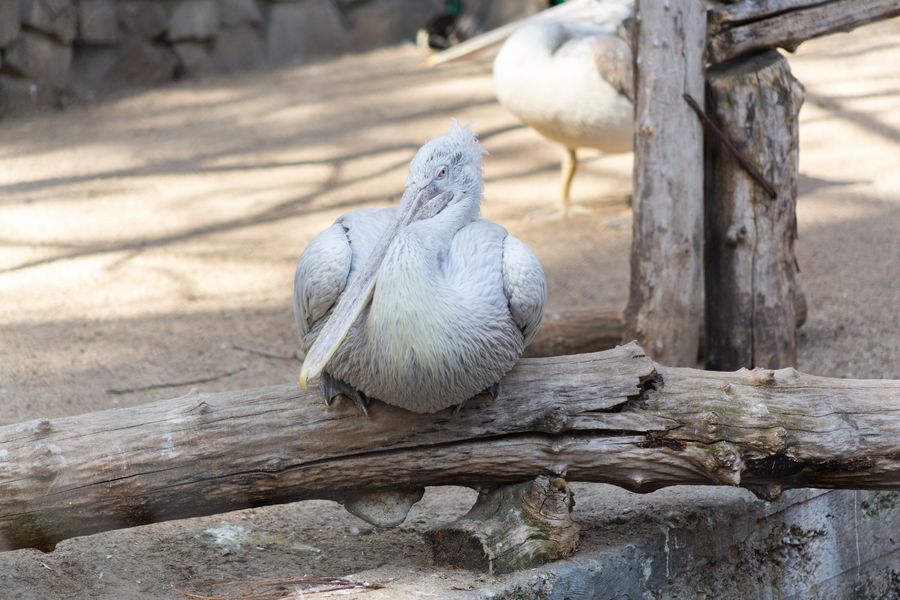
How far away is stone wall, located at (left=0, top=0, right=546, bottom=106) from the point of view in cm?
770

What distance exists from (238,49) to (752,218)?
240 inches

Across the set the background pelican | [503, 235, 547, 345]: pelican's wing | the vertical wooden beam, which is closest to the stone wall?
the background pelican

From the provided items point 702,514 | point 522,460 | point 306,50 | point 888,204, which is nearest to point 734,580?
point 702,514

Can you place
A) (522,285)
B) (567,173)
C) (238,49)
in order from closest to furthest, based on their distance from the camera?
(522,285) < (567,173) < (238,49)

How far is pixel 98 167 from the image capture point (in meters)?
6.75

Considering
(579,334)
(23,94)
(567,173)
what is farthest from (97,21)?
(579,334)

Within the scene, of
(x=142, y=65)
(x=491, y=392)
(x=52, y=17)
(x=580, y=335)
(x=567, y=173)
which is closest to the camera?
(x=491, y=392)

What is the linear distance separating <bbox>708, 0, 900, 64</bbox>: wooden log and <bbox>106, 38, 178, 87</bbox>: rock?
5860 mm

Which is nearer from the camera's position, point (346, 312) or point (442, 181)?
point (346, 312)

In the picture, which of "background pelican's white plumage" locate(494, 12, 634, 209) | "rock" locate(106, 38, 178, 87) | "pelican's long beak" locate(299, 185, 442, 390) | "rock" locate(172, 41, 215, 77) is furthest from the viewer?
"rock" locate(172, 41, 215, 77)

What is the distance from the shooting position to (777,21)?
3.67 metres

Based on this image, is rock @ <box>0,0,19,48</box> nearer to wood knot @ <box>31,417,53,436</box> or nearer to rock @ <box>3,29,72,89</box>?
rock @ <box>3,29,72,89</box>

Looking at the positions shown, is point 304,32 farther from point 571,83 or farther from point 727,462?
point 727,462

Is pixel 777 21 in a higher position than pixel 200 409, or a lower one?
higher
